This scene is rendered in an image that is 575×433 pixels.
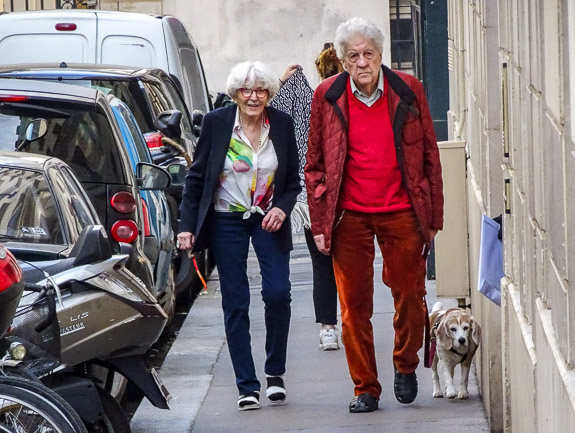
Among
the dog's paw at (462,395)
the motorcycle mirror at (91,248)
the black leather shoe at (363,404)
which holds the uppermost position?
the motorcycle mirror at (91,248)

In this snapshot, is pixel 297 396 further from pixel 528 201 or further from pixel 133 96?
pixel 133 96

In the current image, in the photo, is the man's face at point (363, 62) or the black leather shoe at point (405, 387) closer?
the man's face at point (363, 62)

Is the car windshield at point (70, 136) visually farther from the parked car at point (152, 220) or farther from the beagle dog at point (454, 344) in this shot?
the beagle dog at point (454, 344)

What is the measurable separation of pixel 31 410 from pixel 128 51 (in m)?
9.67

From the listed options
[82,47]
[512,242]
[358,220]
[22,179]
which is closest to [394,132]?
[358,220]

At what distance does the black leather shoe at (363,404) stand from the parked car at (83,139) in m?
1.60

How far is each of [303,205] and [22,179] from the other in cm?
285

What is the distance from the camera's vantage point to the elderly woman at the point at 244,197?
7.36m

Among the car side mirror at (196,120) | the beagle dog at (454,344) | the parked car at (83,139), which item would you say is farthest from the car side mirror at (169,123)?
the beagle dog at (454,344)

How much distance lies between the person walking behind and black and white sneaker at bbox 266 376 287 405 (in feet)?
4.43

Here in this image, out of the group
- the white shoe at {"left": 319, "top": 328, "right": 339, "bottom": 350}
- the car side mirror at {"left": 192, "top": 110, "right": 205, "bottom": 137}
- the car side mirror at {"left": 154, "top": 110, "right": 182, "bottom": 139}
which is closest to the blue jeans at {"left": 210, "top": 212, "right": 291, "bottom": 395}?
A: the white shoe at {"left": 319, "top": 328, "right": 339, "bottom": 350}

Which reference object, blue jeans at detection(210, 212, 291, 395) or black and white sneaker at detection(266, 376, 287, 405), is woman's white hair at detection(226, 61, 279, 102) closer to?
blue jeans at detection(210, 212, 291, 395)

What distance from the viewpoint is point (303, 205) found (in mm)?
9328

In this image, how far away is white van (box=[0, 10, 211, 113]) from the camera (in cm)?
1412
